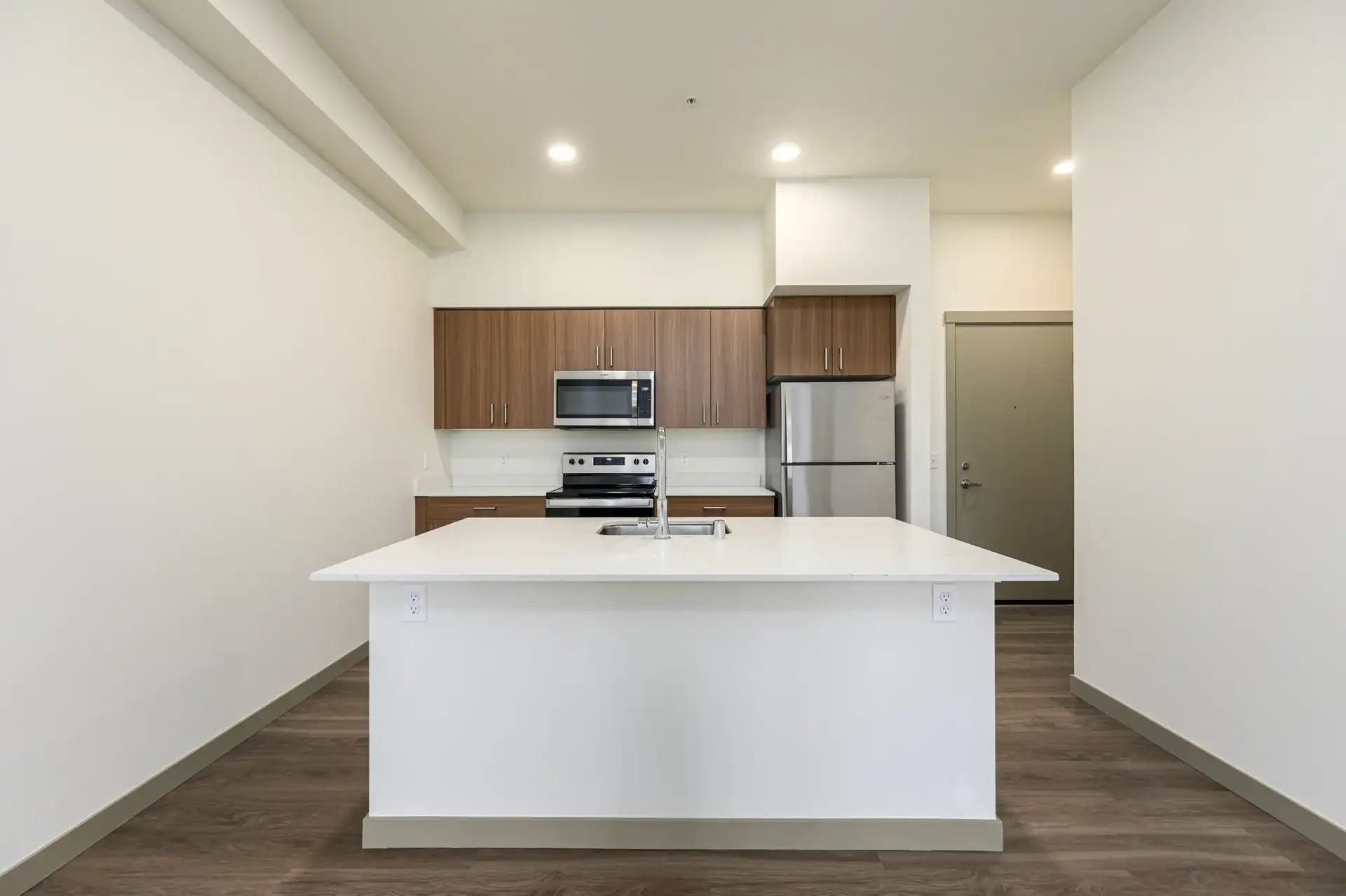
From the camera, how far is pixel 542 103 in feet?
10.7

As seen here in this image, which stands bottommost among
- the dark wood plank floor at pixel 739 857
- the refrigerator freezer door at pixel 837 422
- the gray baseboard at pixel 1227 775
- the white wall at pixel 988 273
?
the dark wood plank floor at pixel 739 857

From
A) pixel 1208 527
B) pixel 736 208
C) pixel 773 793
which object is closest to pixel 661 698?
pixel 773 793

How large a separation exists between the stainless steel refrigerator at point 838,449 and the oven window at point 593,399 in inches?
44.1

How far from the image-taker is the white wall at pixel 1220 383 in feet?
6.49

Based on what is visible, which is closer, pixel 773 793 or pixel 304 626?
pixel 773 793

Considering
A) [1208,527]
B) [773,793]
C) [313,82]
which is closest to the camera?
[773,793]

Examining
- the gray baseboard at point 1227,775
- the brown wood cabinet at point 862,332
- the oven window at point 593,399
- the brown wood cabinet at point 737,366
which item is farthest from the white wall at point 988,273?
the oven window at point 593,399

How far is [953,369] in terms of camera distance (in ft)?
15.9

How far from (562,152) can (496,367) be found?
5.30ft

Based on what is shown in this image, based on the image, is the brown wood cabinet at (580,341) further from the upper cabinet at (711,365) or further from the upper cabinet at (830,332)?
the upper cabinet at (830,332)

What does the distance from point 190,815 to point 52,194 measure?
1.91 metres

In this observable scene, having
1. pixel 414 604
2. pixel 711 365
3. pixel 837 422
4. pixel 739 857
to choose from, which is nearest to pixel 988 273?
pixel 837 422

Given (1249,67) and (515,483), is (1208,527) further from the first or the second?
(515,483)

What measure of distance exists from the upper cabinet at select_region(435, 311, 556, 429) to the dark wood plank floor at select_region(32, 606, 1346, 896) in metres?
2.71
